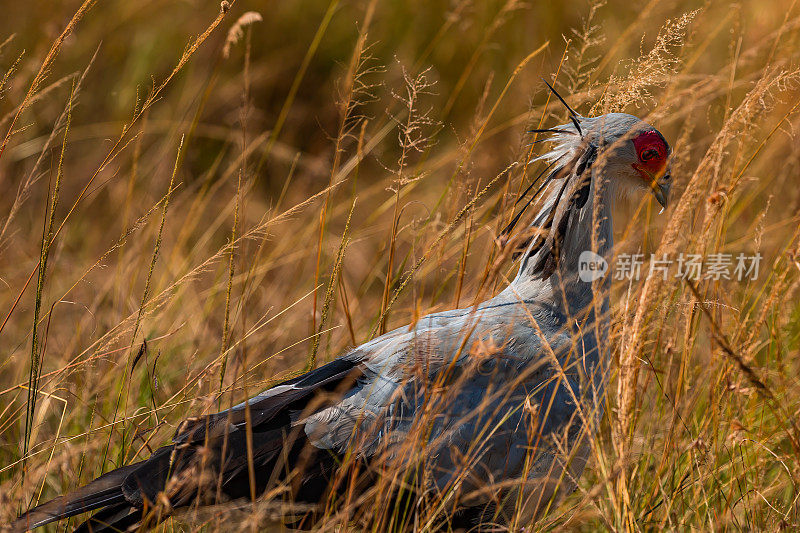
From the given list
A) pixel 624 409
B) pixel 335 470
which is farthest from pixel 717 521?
pixel 335 470

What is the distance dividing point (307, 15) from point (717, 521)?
17.4 feet

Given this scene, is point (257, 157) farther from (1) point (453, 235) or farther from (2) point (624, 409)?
(2) point (624, 409)

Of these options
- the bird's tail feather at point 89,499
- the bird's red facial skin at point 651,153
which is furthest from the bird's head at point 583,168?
the bird's tail feather at point 89,499

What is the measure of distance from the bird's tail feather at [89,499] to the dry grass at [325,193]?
25 centimetres

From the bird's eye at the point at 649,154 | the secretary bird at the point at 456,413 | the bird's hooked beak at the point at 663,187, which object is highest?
the bird's eye at the point at 649,154

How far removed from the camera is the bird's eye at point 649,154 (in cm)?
324

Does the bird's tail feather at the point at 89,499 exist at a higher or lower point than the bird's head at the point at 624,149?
lower

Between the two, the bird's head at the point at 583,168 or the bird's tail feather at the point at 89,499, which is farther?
the bird's head at the point at 583,168

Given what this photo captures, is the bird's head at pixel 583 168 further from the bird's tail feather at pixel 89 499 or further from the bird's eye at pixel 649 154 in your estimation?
the bird's tail feather at pixel 89 499

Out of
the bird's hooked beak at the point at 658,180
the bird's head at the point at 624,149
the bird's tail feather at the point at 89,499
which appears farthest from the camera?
the bird's hooked beak at the point at 658,180

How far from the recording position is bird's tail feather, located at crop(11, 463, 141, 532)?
2414 millimetres

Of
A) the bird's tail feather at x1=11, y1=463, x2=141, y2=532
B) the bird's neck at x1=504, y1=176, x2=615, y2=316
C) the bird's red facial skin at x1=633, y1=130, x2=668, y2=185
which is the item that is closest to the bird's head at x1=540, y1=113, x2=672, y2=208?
the bird's red facial skin at x1=633, y1=130, x2=668, y2=185

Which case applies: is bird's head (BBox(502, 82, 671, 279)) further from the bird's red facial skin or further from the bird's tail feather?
the bird's tail feather

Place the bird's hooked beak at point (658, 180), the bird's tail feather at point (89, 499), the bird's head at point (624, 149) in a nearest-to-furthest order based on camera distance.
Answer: the bird's tail feather at point (89, 499) < the bird's head at point (624, 149) < the bird's hooked beak at point (658, 180)
